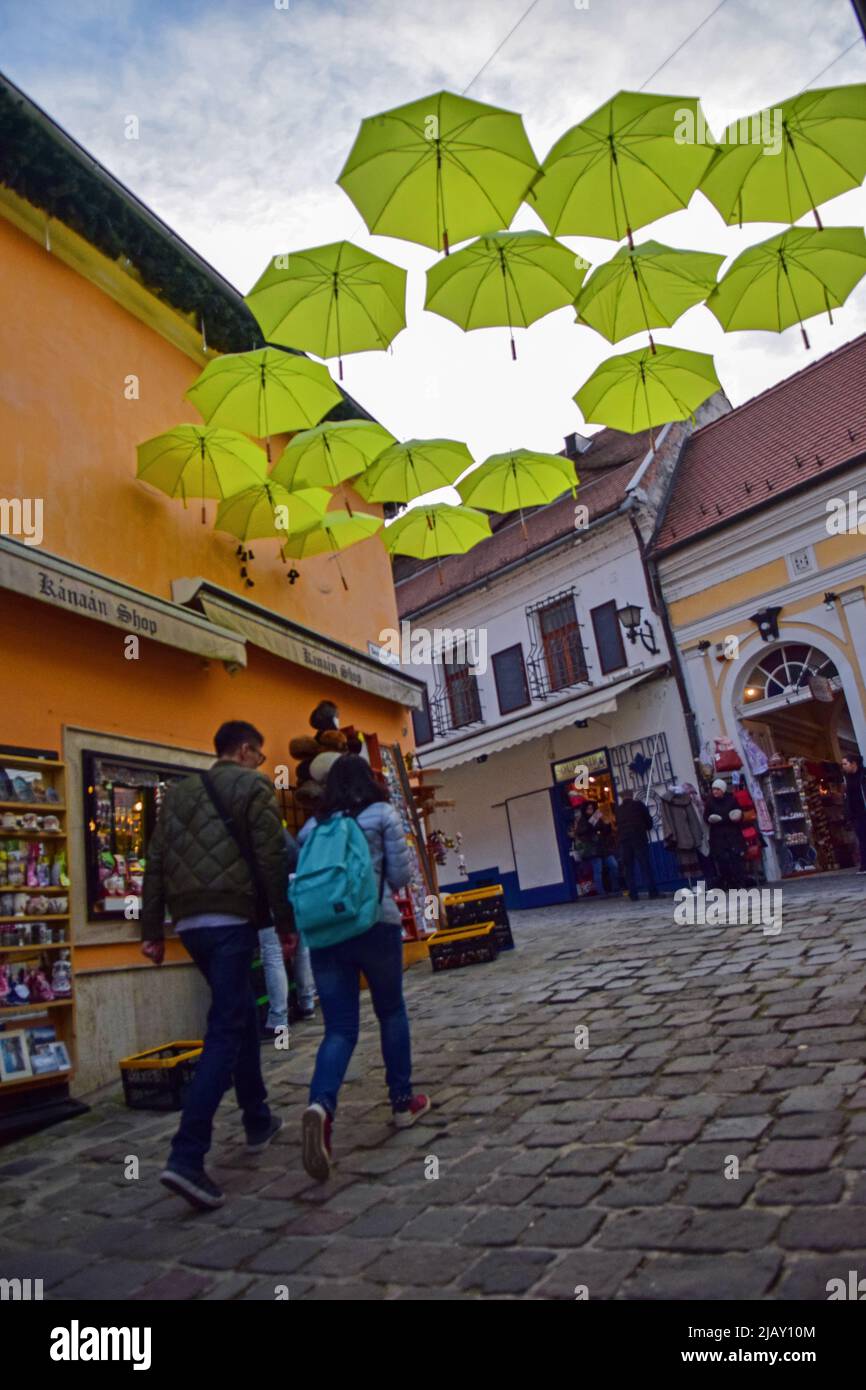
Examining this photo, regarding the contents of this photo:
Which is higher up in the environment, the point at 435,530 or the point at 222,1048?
the point at 435,530

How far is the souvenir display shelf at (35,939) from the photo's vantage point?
517cm

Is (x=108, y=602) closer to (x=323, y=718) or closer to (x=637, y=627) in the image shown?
(x=323, y=718)

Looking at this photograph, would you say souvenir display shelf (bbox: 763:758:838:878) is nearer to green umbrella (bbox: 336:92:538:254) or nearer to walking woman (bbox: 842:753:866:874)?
walking woman (bbox: 842:753:866:874)

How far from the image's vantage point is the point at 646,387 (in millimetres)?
9016

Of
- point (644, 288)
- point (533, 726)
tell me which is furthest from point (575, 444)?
point (644, 288)

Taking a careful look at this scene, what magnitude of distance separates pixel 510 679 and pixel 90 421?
13.6 meters

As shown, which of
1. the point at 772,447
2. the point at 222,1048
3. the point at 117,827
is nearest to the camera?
the point at 222,1048

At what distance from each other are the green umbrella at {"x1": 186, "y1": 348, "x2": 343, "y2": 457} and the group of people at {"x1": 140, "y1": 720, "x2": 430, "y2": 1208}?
5128 millimetres

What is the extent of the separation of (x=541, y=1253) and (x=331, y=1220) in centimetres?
88

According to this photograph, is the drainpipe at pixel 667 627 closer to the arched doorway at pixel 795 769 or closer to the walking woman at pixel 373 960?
the arched doorway at pixel 795 769

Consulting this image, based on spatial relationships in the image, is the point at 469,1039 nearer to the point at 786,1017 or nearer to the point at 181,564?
the point at 786,1017

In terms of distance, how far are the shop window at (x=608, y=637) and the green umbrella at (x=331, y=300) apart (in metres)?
11.0

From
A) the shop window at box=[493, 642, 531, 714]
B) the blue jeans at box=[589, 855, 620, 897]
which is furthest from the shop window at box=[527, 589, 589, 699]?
the blue jeans at box=[589, 855, 620, 897]
